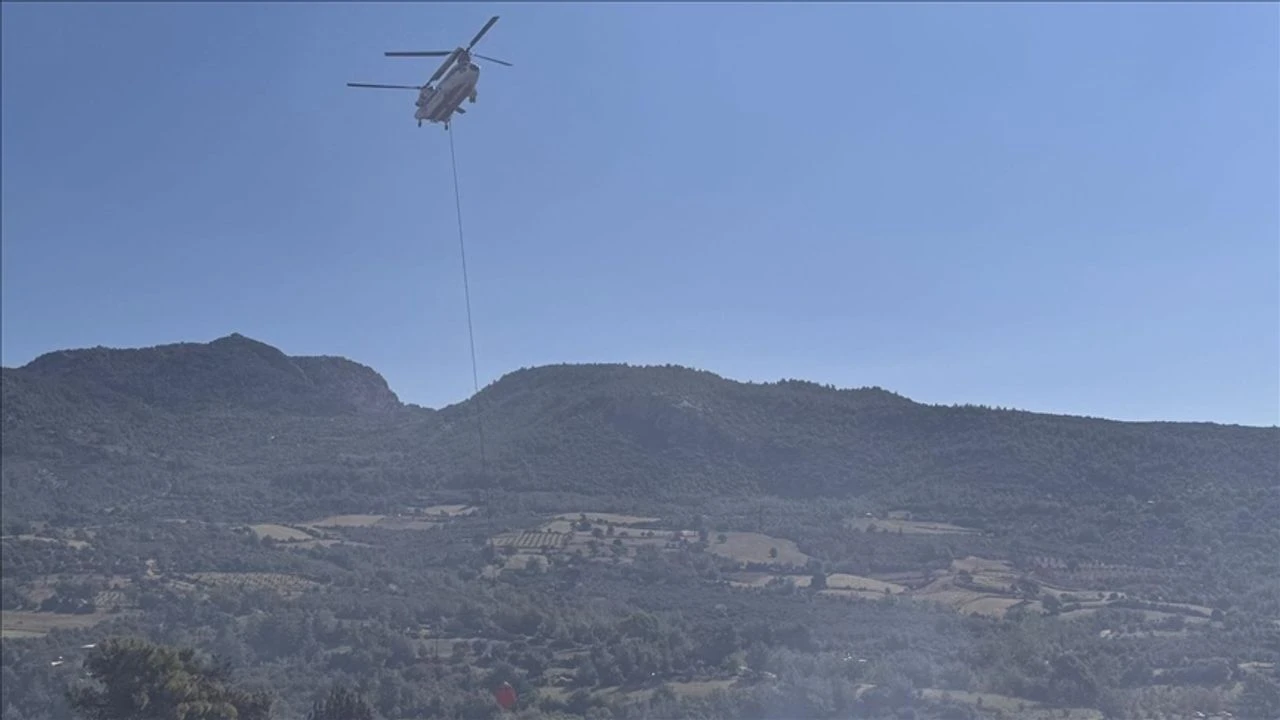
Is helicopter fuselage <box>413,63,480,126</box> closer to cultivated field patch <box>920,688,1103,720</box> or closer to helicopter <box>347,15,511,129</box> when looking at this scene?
helicopter <box>347,15,511,129</box>

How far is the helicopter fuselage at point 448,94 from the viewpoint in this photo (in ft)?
63.0

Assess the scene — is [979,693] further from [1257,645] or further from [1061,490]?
[1061,490]

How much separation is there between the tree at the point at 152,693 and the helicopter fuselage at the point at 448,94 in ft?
29.3

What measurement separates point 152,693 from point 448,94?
9.64m

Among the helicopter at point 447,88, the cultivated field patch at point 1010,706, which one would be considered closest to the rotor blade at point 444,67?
the helicopter at point 447,88

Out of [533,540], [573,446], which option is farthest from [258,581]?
[573,446]

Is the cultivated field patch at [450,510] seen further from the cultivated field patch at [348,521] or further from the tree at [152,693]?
the tree at [152,693]

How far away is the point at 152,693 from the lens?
1898 centimetres

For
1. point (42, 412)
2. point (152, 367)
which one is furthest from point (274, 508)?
point (152, 367)

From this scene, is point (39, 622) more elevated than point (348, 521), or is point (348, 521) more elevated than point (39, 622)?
point (348, 521)

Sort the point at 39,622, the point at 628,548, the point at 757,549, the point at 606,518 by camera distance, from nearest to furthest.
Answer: the point at 39,622, the point at 757,549, the point at 628,548, the point at 606,518

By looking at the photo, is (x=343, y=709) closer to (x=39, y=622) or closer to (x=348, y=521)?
(x=39, y=622)

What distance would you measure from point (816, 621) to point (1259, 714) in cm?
1146

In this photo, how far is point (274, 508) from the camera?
53469 millimetres
